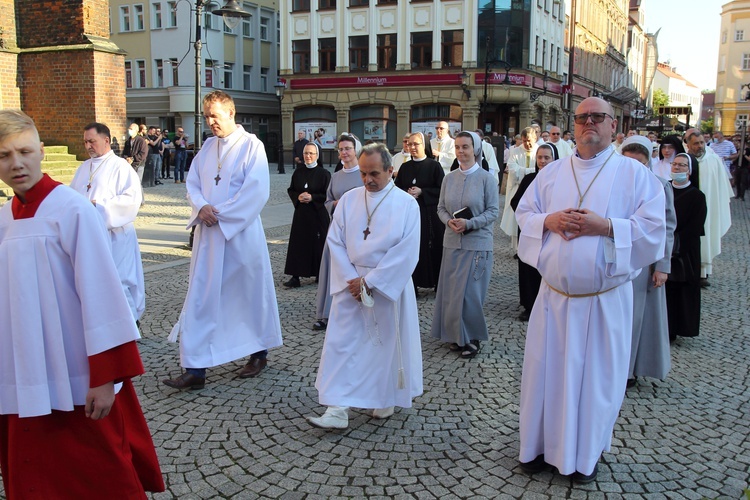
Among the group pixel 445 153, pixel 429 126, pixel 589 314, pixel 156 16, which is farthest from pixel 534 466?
pixel 156 16

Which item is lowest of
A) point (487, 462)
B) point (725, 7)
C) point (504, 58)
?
point (487, 462)

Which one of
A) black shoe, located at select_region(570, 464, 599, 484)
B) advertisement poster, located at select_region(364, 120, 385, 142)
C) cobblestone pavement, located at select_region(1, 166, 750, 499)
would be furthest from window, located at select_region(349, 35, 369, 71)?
black shoe, located at select_region(570, 464, 599, 484)

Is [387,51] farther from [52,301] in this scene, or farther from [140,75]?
[52,301]

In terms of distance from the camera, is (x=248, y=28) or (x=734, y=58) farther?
(x=734, y=58)

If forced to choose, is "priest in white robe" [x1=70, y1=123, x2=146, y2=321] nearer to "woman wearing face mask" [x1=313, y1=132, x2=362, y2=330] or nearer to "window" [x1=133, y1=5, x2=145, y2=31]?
"woman wearing face mask" [x1=313, y1=132, x2=362, y2=330]

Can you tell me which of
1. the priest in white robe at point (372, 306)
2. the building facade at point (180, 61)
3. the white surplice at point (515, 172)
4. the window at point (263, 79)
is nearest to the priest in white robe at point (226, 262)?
the priest in white robe at point (372, 306)

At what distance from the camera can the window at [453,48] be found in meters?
38.7

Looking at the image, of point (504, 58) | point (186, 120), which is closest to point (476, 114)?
point (504, 58)

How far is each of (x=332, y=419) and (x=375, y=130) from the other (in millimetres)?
36879

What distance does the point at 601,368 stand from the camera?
3.76m

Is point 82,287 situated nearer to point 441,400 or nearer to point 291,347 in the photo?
point 441,400

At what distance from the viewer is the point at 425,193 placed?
27.5 feet

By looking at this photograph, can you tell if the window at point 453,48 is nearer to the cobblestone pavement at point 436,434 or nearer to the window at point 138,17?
the window at point 138,17

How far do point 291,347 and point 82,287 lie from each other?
395 cm
